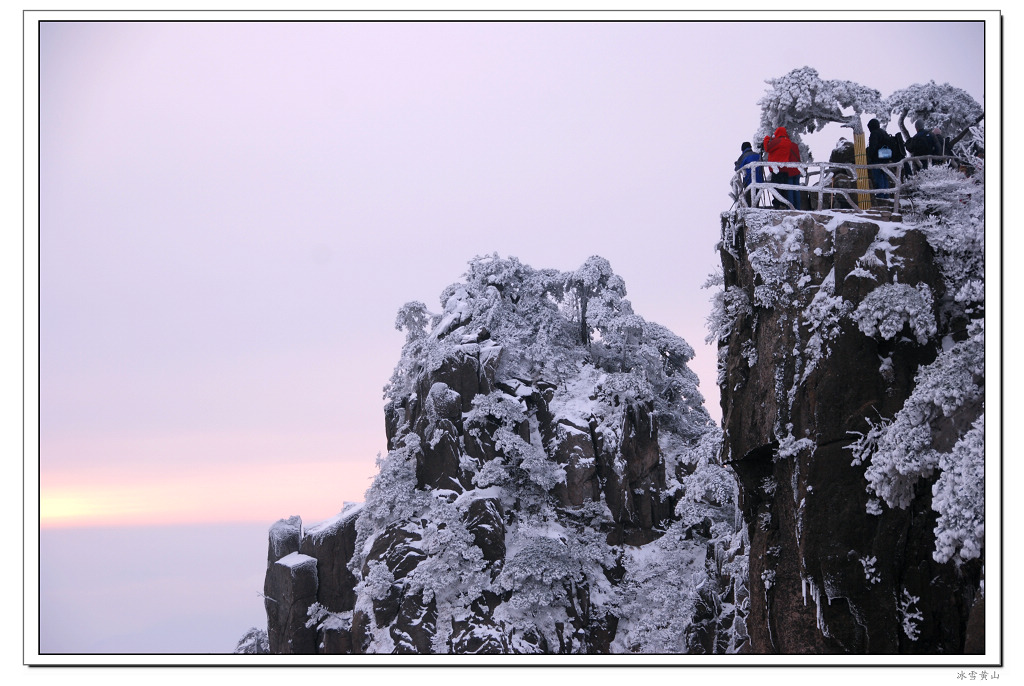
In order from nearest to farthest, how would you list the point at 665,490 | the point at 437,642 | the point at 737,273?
1. the point at 737,273
2. the point at 437,642
3. the point at 665,490

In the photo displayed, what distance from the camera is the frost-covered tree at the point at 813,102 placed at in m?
18.1

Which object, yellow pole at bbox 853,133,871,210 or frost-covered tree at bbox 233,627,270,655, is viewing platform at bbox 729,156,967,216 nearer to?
yellow pole at bbox 853,133,871,210

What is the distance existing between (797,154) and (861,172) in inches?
47.0

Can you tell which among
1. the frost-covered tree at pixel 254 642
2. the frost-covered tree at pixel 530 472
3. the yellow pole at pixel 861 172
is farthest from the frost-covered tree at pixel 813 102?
the frost-covered tree at pixel 254 642

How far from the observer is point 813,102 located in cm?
1839

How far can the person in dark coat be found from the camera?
Answer: 55.8 feet

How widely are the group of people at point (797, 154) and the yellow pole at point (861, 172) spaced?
0.40ft

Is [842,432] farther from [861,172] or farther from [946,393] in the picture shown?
[861,172]

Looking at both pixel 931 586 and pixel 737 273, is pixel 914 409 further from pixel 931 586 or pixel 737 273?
pixel 737 273

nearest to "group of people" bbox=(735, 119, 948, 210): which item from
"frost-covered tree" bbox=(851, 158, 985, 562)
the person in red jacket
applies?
the person in red jacket

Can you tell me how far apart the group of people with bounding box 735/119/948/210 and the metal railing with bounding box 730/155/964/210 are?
53 mm
